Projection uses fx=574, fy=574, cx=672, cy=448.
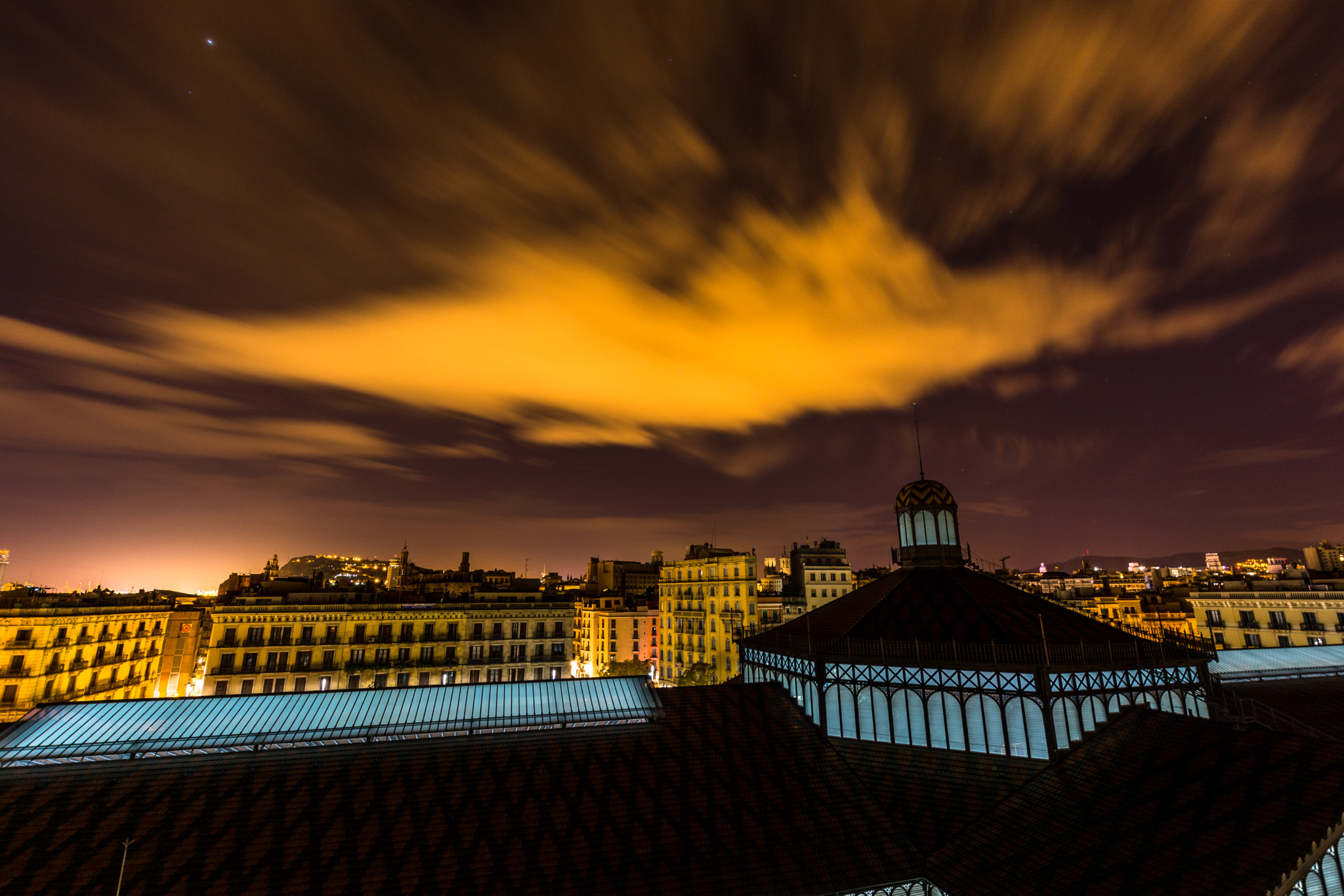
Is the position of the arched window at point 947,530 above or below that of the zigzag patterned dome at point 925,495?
below

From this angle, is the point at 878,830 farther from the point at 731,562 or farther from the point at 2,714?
the point at 2,714

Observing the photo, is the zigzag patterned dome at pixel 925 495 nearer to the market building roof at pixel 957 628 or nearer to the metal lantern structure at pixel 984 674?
the market building roof at pixel 957 628

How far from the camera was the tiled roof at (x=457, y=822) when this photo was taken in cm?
2170

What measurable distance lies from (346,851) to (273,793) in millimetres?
5038

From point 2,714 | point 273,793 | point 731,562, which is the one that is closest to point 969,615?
point 273,793

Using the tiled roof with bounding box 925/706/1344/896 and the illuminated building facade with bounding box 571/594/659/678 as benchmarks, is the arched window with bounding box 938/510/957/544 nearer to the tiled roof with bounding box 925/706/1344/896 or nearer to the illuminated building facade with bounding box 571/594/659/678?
the tiled roof with bounding box 925/706/1344/896

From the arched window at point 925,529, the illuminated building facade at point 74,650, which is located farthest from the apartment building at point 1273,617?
the illuminated building facade at point 74,650

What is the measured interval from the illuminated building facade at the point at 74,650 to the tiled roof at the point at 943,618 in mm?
75775

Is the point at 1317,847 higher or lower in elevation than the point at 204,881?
higher

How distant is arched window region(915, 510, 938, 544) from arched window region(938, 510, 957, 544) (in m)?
0.47

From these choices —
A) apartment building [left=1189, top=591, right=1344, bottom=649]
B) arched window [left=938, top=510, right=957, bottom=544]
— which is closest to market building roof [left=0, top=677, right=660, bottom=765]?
arched window [left=938, top=510, right=957, bottom=544]

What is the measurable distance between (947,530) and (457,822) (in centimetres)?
4120

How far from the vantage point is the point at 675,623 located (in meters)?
110

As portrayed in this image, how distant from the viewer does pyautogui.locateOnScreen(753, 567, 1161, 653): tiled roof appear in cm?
3331
